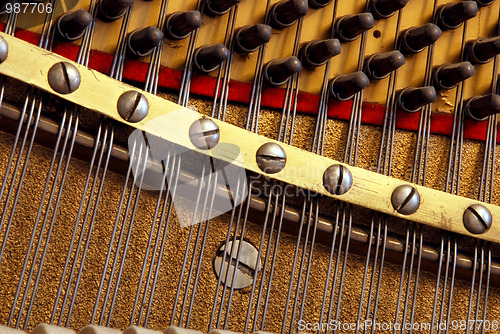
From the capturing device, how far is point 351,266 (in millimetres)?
1594

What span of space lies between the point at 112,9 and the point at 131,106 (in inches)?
9.3

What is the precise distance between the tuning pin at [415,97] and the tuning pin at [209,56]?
1.61ft

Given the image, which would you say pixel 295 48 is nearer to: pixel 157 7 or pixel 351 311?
pixel 157 7

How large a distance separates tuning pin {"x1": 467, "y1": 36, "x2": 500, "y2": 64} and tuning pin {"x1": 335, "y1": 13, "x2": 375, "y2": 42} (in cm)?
31

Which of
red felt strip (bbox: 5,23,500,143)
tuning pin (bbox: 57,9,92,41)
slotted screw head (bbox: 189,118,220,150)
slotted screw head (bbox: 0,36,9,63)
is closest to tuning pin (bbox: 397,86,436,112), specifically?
red felt strip (bbox: 5,23,500,143)

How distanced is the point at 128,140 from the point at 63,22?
0.30 meters

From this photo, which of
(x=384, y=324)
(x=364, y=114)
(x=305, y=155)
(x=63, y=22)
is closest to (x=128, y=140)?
(x=63, y=22)

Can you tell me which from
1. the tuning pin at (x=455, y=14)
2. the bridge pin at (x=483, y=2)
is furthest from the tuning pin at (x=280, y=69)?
the bridge pin at (x=483, y=2)

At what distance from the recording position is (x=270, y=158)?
1445mm

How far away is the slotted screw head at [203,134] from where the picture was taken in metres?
1.41

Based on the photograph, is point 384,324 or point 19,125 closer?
point 19,125

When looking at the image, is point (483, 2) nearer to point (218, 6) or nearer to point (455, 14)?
point (455, 14)

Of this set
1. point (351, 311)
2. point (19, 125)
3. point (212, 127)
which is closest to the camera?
point (19, 125)

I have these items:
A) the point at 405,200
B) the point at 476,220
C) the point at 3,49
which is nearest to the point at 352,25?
the point at 405,200
